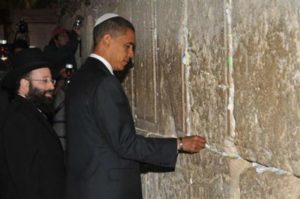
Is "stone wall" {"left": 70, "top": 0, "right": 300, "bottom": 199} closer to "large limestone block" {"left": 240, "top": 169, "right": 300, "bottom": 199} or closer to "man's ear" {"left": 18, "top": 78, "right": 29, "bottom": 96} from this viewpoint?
"large limestone block" {"left": 240, "top": 169, "right": 300, "bottom": 199}

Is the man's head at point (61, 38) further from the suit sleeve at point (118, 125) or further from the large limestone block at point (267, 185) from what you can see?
the large limestone block at point (267, 185)

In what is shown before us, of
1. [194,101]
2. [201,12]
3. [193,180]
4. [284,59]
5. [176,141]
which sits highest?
[201,12]

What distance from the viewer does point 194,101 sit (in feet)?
11.4

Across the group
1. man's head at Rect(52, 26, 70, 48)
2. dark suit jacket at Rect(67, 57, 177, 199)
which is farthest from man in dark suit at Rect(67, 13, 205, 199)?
man's head at Rect(52, 26, 70, 48)

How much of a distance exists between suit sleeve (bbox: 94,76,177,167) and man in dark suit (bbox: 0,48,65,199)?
618 millimetres

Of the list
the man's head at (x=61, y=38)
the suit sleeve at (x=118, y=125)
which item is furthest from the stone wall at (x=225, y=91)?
the man's head at (x=61, y=38)

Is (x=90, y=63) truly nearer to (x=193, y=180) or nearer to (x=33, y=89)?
(x=33, y=89)

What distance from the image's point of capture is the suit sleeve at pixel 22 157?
3.41 m

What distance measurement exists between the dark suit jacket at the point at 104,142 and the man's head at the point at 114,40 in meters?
0.08

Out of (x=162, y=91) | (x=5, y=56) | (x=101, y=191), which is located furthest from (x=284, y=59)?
Answer: (x=5, y=56)

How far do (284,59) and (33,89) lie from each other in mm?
1900

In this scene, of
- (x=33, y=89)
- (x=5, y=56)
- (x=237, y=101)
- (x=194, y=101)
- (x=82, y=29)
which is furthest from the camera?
(x=82, y=29)

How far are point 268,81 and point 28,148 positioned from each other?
1647 millimetres

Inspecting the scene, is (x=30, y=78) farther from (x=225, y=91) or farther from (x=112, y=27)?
(x=225, y=91)
